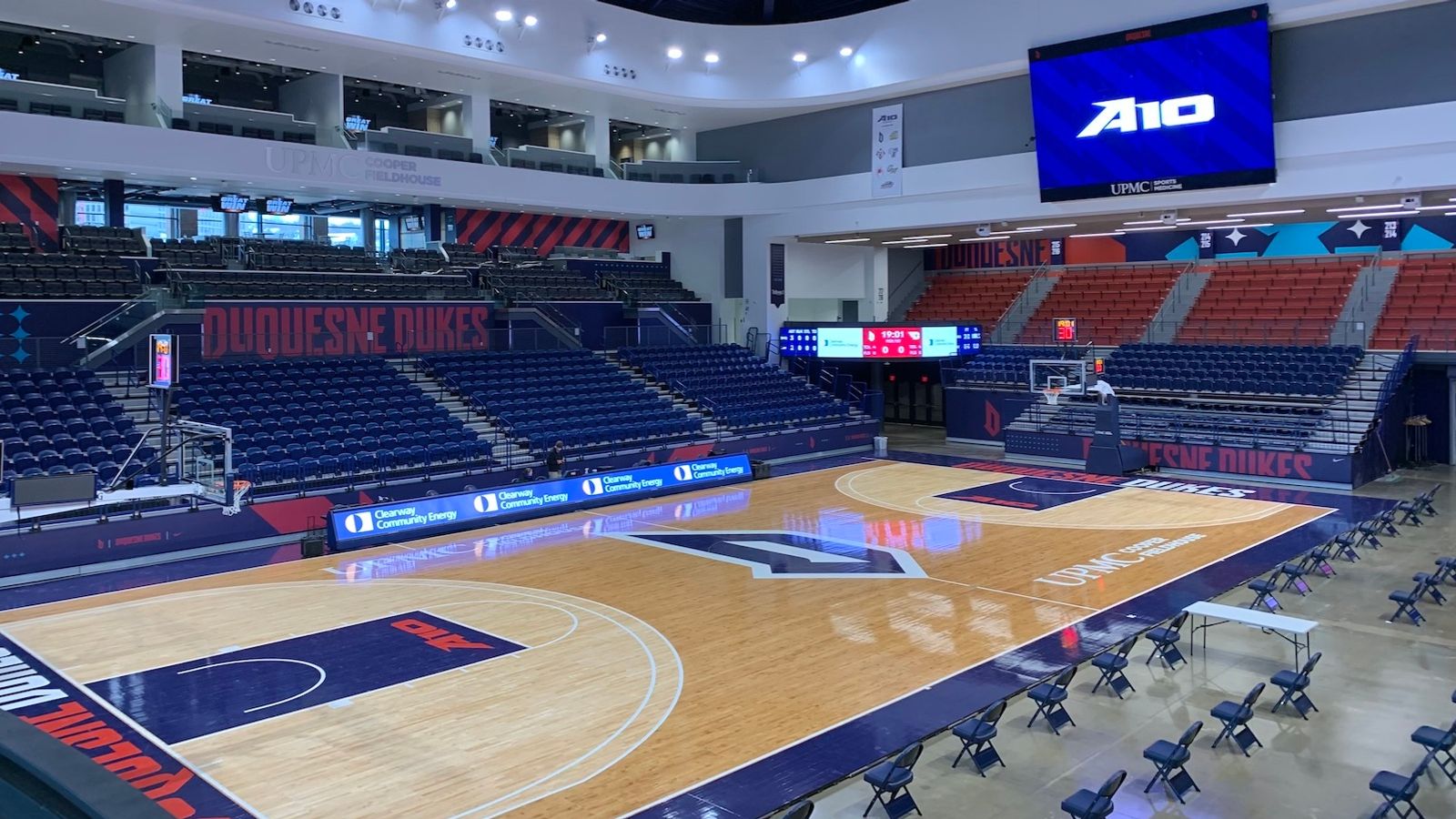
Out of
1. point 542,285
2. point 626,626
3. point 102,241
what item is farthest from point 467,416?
point 626,626

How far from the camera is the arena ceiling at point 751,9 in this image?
33375mm

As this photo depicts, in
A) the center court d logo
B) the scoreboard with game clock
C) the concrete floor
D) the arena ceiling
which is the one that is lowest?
the concrete floor

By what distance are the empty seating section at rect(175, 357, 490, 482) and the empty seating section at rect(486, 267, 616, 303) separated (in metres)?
5.36

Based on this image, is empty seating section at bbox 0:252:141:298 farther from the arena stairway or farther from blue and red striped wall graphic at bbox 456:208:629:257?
blue and red striped wall graphic at bbox 456:208:629:257

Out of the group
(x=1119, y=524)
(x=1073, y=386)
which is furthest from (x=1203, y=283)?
(x=1119, y=524)

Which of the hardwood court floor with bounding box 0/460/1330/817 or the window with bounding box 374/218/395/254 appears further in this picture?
the window with bounding box 374/218/395/254

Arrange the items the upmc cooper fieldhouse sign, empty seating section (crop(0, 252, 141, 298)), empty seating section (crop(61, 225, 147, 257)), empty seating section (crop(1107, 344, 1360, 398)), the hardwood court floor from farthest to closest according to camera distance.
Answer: empty seating section (crop(1107, 344, 1360, 398)) → empty seating section (crop(61, 225, 147, 257)) → empty seating section (crop(0, 252, 141, 298)) → the upmc cooper fieldhouse sign → the hardwood court floor

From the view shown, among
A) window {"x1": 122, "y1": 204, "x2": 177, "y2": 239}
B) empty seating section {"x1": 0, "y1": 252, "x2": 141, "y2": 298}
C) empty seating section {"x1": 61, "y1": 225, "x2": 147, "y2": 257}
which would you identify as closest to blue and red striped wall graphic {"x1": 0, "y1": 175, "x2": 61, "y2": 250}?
empty seating section {"x1": 61, "y1": 225, "x2": 147, "y2": 257}

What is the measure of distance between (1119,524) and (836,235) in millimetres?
16207

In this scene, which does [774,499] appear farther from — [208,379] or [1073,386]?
[208,379]

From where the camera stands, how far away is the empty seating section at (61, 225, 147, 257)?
77.2 ft

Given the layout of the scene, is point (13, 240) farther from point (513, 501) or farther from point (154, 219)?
point (513, 501)

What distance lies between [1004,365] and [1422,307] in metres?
10.8

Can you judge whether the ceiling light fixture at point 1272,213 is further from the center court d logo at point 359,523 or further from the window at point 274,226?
the window at point 274,226
